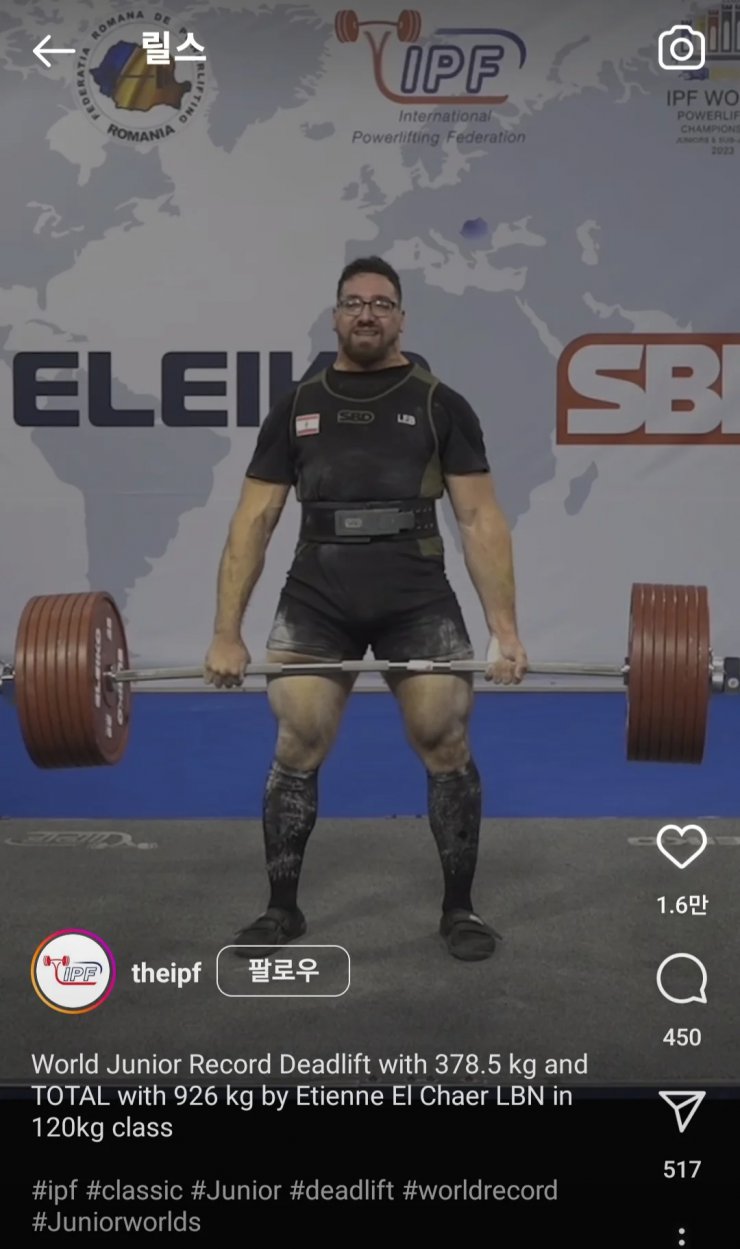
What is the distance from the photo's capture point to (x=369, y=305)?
7.04 ft

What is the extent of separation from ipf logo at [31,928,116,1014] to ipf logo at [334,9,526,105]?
9.68 feet

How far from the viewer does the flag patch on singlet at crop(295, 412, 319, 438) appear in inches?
87.3

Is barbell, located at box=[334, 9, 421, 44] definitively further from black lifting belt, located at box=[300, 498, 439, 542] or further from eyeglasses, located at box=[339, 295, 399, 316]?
black lifting belt, located at box=[300, 498, 439, 542]

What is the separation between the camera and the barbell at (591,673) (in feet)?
6.23

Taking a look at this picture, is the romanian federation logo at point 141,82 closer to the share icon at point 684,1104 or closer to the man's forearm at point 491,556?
the man's forearm at point 491,556

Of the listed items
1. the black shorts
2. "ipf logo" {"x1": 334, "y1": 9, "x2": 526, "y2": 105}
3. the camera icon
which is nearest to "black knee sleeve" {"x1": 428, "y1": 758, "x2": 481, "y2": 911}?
the black shorts

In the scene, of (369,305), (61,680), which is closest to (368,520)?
(369,305)

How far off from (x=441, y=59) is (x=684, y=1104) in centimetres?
323

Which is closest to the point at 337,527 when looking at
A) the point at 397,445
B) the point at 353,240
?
the point at 397,445

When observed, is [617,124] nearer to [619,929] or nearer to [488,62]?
[488,62]

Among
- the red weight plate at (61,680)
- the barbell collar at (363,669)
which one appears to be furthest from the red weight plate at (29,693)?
the barbell collar at (363,669)

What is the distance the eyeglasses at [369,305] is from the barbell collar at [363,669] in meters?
0.53

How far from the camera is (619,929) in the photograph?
2311mm

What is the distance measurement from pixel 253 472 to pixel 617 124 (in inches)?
83.2
